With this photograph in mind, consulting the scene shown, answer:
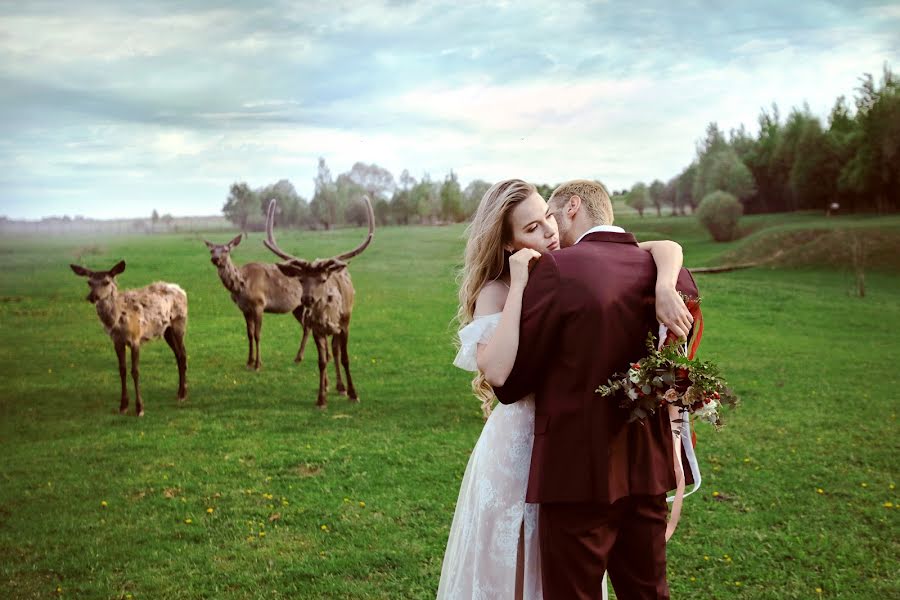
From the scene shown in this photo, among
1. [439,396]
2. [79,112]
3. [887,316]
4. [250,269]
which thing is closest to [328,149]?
[79,112]

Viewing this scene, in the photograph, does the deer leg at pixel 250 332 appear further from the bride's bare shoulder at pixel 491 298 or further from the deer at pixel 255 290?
the bride's bare shoulder at pixel 491 298

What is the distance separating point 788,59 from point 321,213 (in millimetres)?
12563

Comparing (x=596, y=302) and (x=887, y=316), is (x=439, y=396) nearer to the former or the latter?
(x=596, y=302)

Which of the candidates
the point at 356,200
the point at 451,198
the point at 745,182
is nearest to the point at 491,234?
the point at 356,200

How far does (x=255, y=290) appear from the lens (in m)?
10.0

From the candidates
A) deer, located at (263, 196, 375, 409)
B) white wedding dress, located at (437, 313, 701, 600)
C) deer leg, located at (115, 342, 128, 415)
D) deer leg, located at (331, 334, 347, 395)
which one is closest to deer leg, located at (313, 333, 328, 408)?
deer, located at (263, 196, 375, 409)

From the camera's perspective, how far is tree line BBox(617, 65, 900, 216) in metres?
19.4

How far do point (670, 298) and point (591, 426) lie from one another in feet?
1.41

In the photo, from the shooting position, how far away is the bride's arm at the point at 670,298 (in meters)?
2.06

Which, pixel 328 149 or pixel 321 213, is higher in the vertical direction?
pixel 328 149

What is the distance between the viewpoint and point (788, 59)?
19.0 metres

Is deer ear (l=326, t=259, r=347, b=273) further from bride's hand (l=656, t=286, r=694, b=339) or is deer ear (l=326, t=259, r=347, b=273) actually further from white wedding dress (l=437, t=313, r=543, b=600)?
bride's hand (l=656, t=286, r=694, b=339)

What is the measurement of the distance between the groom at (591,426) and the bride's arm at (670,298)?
0.05 m

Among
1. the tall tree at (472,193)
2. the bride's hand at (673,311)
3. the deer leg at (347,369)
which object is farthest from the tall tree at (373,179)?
the bride's hand at (673,311)
